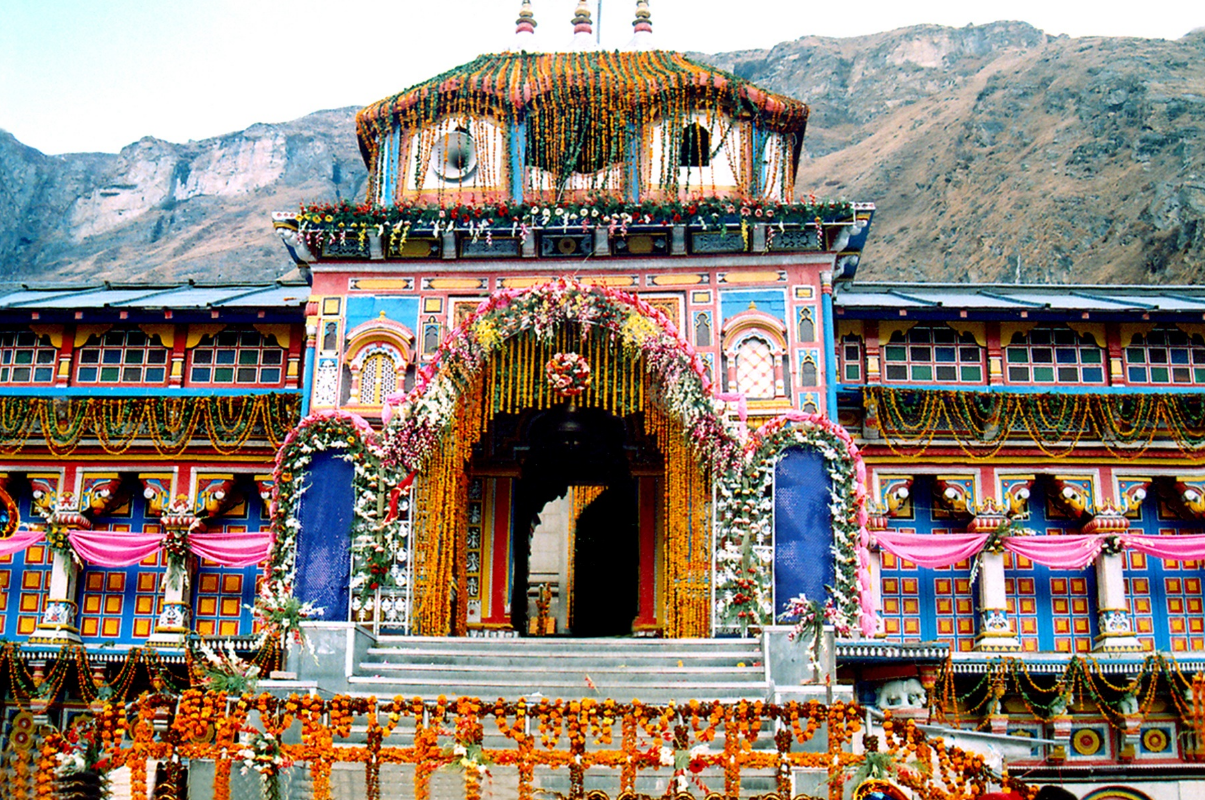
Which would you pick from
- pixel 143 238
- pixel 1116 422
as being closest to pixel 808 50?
pixel 143 238

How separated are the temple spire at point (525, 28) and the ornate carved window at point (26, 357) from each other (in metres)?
11.0

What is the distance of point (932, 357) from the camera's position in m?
21.8

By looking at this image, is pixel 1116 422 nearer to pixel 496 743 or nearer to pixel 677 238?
pixel 677 238

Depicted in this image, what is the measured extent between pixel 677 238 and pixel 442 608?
7.33 metres

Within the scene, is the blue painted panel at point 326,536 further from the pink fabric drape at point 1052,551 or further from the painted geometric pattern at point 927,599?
the pink fabric drape at point 1052,551

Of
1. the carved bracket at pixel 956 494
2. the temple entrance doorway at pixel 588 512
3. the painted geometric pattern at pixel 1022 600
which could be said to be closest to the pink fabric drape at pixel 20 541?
the temple entrance doorway at pixel 588 512

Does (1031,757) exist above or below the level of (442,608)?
below

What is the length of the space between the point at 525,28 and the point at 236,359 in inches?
356

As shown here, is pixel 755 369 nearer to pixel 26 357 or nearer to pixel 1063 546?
pixel 1063 546

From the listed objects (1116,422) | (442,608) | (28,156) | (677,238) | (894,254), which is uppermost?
(28,156)

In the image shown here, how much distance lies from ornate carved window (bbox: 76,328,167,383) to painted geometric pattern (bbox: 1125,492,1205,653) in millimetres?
18639

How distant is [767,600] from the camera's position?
17.6 metres

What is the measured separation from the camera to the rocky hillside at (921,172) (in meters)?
48.7

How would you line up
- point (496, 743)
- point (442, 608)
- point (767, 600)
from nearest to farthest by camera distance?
point (496, 743) → point (767, 600) → point (442, 608)
